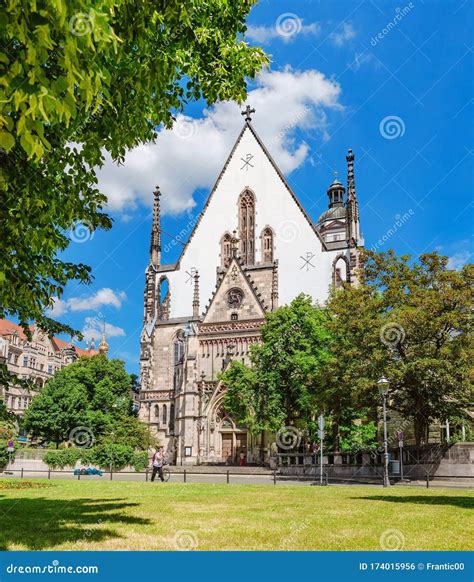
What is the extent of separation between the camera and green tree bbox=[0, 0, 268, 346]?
475 centimetres

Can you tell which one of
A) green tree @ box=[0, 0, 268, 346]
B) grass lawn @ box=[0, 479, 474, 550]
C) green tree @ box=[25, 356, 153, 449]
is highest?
green tree @ box=[0, 0, 268, 346]

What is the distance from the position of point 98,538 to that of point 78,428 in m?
41.0

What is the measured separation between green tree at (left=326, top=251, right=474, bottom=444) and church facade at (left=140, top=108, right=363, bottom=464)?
1772cm

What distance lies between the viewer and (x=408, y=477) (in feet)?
83.8

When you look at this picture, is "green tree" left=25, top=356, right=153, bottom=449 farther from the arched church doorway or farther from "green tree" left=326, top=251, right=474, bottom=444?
"green tree" left=326, top=251, right=474, bottom=444

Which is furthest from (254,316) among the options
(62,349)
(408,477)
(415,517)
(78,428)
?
(62,349)

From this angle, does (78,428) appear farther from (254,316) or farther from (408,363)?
(408,363)

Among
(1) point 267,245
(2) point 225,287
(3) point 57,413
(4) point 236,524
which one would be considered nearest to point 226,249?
(1) point 267,245

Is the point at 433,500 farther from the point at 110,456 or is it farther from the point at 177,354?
the point at 177,354

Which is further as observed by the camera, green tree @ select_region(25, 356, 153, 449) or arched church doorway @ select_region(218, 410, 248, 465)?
green tree @ select_region(25, 356, 153, 449)

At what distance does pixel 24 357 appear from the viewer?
256 feet

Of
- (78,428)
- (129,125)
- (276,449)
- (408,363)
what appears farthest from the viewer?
(78,428)

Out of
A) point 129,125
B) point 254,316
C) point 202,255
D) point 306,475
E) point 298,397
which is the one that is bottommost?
point 306,475

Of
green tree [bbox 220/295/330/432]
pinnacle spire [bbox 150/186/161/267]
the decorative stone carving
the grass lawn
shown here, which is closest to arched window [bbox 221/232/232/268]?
the decorative stone carving
